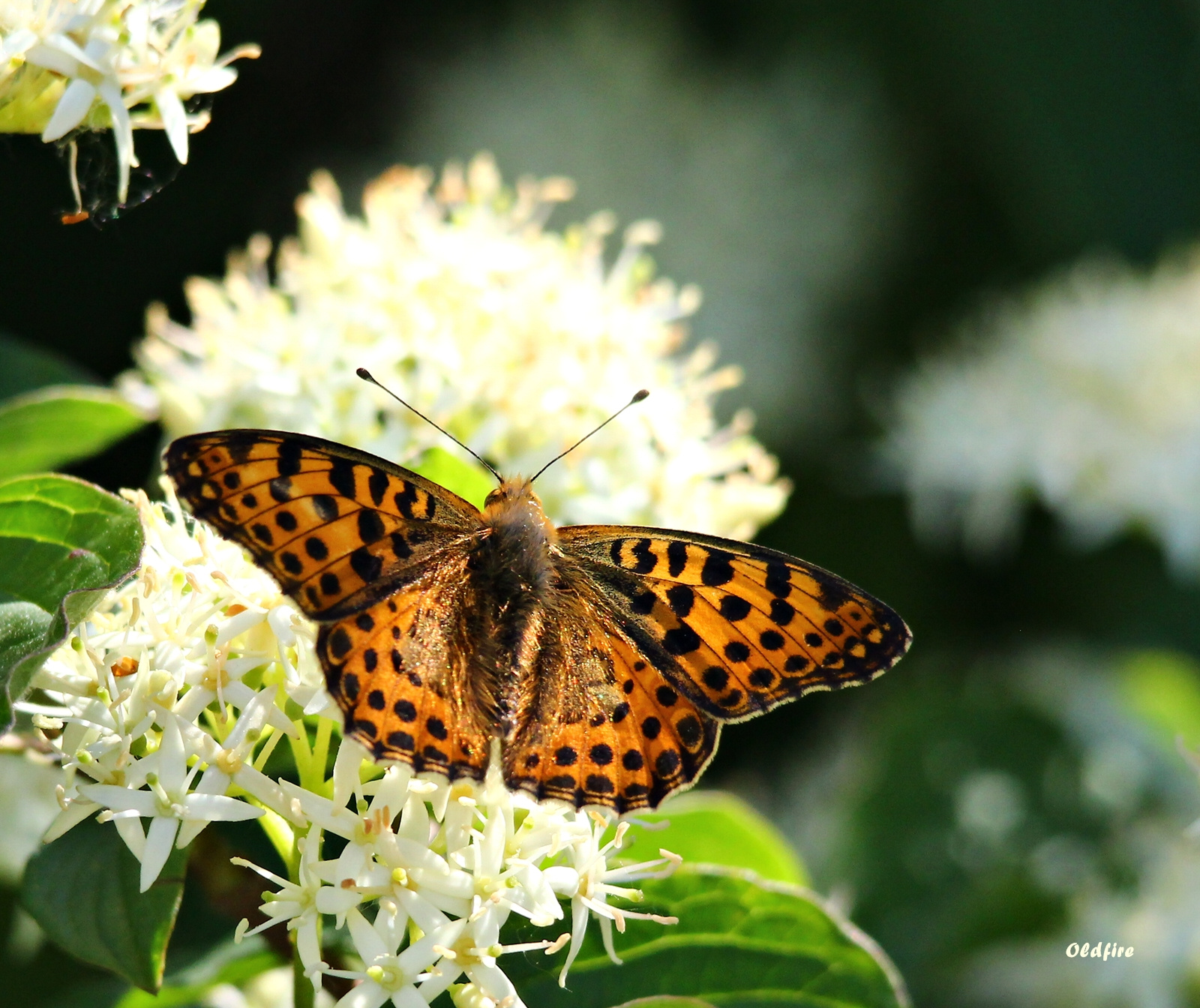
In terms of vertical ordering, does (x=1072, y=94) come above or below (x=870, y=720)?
above

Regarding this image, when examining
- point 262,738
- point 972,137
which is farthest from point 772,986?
point 972,137

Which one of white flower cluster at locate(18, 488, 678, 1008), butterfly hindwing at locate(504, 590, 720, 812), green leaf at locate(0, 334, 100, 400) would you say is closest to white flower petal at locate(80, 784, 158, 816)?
white flower cluster at locate(18, 488, 678, 1008)

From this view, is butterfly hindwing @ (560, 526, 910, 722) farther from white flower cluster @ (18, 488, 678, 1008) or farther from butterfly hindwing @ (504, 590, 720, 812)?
white flower cluster @ (18, 488, 678, 1008)

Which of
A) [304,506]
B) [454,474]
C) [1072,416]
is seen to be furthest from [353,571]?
[1072,416]

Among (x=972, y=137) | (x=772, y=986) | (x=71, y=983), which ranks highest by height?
(x=972, y=137)

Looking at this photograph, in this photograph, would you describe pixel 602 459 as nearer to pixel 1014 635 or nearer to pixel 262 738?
pixel 262 738

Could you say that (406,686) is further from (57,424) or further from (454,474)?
(57,424)

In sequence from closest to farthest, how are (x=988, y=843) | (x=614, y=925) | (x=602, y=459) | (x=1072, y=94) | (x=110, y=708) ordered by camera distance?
(x=110, y=708), (x=614, y=925), (x=602, y=459), (x=988, y=843), (x=1072, y=94)

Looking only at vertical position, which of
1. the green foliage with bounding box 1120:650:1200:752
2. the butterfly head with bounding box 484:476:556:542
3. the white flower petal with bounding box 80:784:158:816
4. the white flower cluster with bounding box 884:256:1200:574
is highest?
the white flower cluster with bounding box 884:256:1200:574

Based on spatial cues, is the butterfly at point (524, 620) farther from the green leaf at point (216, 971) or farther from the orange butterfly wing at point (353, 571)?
the green leaf at point (216, 971)
